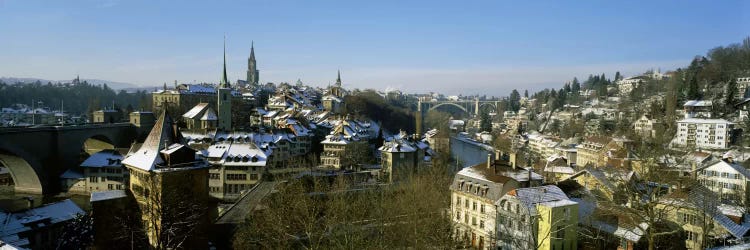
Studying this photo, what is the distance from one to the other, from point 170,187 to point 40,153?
33793 millimetres

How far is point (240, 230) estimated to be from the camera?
77.7 feet

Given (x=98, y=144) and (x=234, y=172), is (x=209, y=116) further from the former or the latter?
(x=98, y=144)

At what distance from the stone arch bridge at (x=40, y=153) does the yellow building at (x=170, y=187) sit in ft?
93.9

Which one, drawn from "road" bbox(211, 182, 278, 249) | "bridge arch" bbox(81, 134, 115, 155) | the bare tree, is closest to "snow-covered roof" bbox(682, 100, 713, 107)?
the bare tree

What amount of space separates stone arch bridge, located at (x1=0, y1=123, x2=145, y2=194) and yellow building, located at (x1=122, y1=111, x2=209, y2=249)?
28.6 metres

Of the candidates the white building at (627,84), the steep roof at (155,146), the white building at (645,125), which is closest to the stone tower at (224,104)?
the steep roof at (155,146)

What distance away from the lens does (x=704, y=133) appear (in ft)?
197

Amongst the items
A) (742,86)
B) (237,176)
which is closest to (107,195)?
(237,176)

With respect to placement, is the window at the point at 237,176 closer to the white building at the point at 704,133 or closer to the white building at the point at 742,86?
the white building at the point at 704,133

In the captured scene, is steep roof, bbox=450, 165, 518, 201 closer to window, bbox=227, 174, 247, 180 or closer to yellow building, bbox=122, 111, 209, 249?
yellow building, bbox=122, 111, 209, 249

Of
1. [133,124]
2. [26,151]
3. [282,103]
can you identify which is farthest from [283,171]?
[282,103]

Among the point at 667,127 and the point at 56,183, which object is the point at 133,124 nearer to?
the point at 56,183

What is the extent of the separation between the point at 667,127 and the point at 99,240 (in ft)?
238

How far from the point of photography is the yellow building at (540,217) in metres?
21.3
